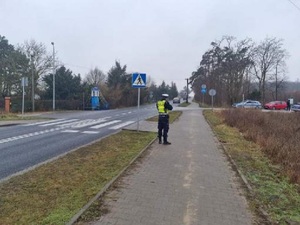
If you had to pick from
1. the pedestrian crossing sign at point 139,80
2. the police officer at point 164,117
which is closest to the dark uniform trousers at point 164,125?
the police officer at point 164,117

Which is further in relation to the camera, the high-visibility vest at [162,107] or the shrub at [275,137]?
the high-visibility vest at [162,107]

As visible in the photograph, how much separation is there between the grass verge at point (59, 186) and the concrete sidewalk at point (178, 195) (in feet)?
1.63

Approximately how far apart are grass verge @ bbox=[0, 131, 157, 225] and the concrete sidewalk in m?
0.50

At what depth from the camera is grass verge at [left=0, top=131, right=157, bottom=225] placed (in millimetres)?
4965

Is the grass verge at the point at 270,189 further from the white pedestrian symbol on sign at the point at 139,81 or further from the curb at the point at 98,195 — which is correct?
the white pedestrian symbol on sign at the point at 139,81

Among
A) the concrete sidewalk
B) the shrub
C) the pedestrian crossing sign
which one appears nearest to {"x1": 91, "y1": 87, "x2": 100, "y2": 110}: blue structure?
the shrub

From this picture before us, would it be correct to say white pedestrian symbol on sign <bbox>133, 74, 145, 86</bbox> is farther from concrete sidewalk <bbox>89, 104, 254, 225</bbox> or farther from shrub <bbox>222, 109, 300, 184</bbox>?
concrete sidewalk <bbox>89, 104, 254, 225</bbox>

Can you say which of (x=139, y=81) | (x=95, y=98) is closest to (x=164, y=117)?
(x=139, y=81)

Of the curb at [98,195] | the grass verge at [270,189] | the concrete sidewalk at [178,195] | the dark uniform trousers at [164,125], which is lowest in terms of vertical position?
the grass verge at [270,189]

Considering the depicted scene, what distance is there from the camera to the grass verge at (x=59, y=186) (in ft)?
16.3

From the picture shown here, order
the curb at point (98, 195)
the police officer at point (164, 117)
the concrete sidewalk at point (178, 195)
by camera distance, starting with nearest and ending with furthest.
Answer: the curb at point (98, 195), the concrete sidewalk at point (178, 195), the police officer at point (164, 117)

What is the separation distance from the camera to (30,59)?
4356 centimetres

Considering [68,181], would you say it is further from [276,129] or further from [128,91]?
[128,91]

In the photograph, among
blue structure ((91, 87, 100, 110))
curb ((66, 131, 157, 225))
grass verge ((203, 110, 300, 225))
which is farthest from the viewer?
blue structure ((91, 87, 100, 110))
